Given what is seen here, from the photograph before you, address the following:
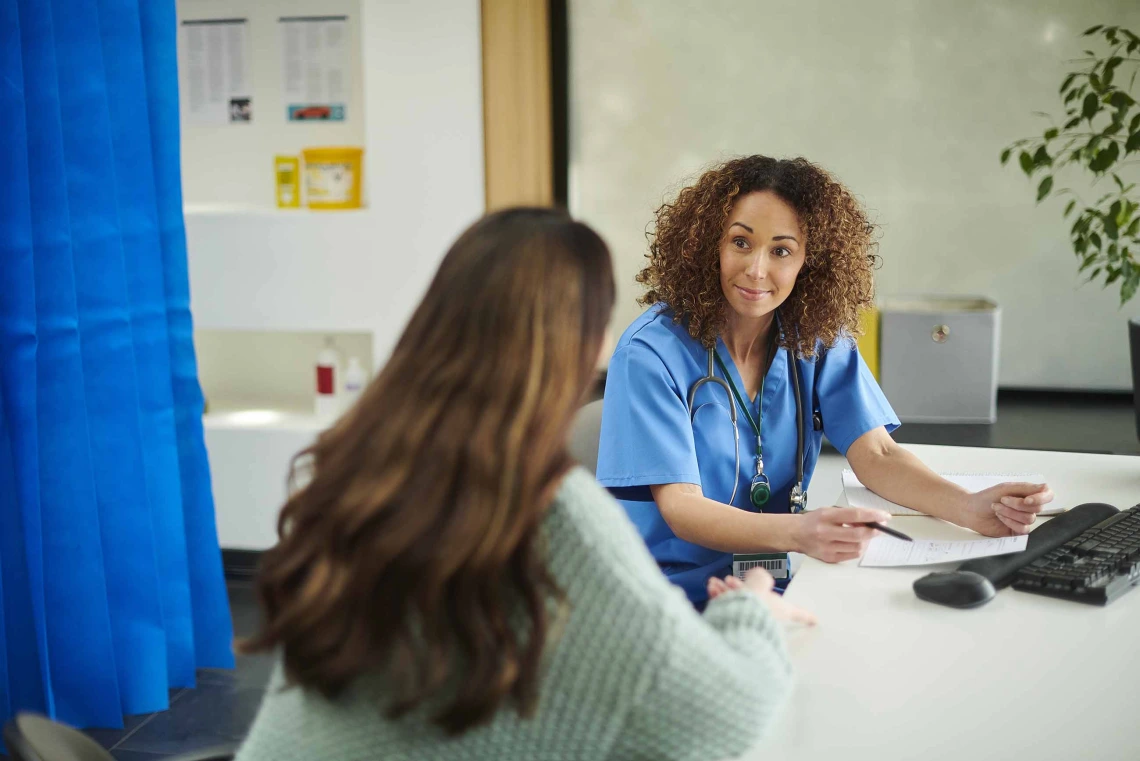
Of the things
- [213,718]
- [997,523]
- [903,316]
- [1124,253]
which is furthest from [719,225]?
[213,718]

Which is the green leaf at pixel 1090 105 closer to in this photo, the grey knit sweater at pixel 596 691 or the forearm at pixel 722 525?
the forearm at pixel 722 525

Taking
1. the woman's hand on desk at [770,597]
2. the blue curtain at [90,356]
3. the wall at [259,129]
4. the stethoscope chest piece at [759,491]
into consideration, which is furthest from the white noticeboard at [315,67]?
the woman's hand on desk at [770,597]

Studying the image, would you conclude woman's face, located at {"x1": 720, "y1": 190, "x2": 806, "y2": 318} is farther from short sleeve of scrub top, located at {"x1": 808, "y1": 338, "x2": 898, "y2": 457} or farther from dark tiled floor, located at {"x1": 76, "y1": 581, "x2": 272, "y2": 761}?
dark tiled floor, located at {"x1": 76, "y1": 581, "x2": 272, "y2": 761}

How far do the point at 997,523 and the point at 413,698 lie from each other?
1.13 meters

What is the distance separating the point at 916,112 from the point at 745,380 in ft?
4.40

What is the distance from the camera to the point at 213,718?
2.51 meters

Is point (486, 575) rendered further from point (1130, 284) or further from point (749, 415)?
point (1130, 284)

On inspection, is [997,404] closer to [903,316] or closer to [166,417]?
[903,316]

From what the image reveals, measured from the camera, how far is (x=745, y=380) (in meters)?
1.82

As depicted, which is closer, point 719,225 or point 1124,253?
point 719,225

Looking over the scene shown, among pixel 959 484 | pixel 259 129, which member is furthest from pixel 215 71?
pixel 959 484

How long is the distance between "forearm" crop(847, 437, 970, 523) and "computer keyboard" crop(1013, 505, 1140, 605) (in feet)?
0.66

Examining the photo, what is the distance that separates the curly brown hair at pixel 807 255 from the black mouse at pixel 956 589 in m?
0.59

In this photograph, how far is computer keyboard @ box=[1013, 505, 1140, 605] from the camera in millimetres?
1313
